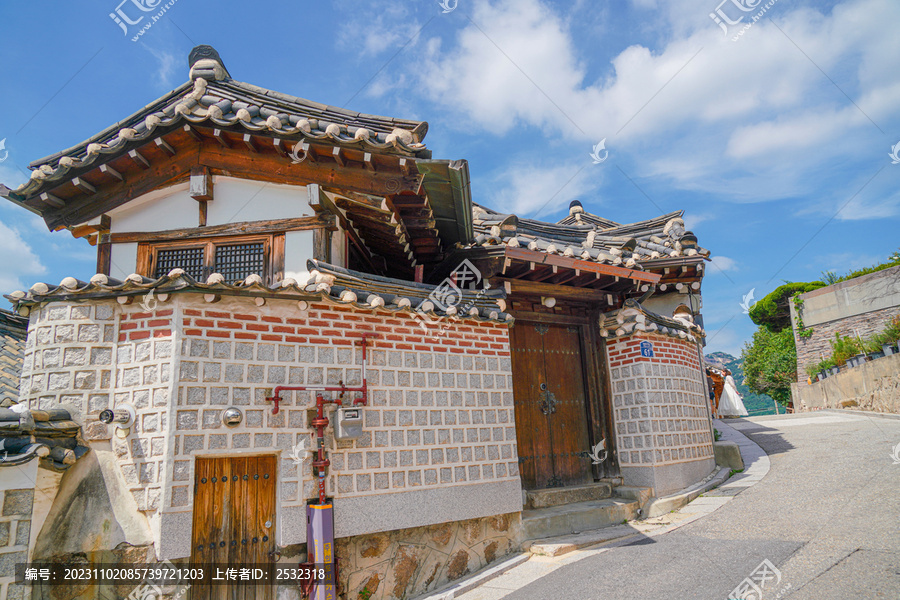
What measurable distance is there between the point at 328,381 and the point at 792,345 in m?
27.0

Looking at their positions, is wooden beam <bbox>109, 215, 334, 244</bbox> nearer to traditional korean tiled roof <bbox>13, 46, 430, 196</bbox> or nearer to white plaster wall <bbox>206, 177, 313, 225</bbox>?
white plaster wall <bbox>206, 177, 313, 225</bbox>

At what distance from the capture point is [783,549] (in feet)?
16.1

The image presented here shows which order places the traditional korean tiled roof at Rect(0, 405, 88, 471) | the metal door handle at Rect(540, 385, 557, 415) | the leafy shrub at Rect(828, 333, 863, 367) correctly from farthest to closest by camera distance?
the leafy shrub at Rect(828, 333, 863, 367) < the metal door handle at Rect(540, 385, 557, 415) < the traditional korean tiled roof at Rect(0, 405, 88, 471)

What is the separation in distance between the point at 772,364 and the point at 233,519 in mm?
27559

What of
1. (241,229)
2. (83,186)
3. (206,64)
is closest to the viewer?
(83,186)

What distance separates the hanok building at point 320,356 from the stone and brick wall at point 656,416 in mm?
37

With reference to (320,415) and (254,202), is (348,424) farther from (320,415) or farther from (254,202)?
(254,202)

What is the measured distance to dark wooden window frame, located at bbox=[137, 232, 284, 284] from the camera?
5.91 metres

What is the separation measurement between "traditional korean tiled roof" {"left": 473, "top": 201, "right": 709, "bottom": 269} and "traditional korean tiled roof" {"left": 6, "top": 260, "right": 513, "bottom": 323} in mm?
1171

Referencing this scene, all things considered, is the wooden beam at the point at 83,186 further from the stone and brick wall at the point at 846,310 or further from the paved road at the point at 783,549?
the stone and brick wall at the point at 846,310

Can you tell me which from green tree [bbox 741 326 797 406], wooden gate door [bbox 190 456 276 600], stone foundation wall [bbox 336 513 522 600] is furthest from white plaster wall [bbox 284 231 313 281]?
green tree [bbox 741 326 797 406]

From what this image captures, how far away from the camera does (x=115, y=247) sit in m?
6.06

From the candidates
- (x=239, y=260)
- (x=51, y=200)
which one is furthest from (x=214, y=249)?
(x=51, y=200)

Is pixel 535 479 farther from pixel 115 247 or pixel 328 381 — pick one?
pixel 115 247
